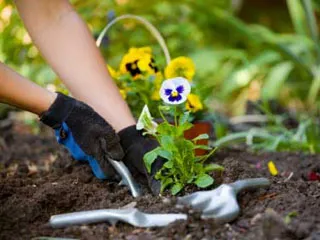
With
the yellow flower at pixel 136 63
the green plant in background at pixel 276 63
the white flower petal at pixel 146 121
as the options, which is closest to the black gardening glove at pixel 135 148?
the white flower petal at pixel 146 121

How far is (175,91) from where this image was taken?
1.89 m

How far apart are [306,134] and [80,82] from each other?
3.92 ft

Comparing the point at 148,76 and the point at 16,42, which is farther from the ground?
the point at 16,42

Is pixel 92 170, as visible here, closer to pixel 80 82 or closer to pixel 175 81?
pixel 80 82

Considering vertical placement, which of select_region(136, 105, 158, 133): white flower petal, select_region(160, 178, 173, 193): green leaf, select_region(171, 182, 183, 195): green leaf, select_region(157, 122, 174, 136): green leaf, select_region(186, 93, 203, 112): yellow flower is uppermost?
select_region(136, 105, 158, 133): white flower petal

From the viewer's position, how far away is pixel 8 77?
5.95 feet

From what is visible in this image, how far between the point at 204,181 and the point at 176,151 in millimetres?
106

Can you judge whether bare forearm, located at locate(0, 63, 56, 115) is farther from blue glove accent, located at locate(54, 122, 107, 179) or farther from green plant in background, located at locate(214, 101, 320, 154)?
green plant in background, located at locate(214, 101, 320, 154)

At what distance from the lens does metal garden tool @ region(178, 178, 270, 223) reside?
163cm

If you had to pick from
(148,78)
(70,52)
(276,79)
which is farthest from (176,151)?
(276,79)

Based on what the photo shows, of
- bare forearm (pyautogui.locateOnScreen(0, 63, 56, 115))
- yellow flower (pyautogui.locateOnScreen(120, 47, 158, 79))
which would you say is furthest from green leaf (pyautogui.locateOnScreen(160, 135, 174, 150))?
yellow flower (pyautogui.locateOnScreen(120, 47, 158, 79))

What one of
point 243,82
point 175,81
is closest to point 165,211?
point 175,81

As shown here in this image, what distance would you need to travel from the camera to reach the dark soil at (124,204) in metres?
1.56

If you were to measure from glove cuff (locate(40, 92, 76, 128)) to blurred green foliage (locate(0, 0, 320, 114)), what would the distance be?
1070 mm
